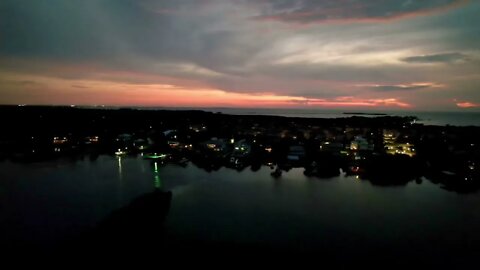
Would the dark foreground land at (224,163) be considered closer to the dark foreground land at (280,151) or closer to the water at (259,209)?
the dark foreground land at (280,151)

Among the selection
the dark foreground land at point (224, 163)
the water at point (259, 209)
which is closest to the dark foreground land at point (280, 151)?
the dark foreground land at point (224, 163)

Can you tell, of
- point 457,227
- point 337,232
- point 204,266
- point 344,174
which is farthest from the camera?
point 344,174

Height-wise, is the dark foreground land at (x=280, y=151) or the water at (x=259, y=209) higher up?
the dark foreground land at (x=280, y=151)

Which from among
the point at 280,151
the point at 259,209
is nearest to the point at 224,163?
the point at 280,151

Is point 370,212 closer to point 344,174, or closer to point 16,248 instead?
point 344,174

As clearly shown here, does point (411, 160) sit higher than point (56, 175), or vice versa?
point (411, 160)

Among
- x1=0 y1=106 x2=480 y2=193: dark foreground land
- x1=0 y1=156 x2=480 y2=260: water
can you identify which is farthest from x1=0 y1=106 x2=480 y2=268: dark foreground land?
x1=0 y1=156 x2=480 y2=260: water

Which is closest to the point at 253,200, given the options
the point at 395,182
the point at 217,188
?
the point at 217,188

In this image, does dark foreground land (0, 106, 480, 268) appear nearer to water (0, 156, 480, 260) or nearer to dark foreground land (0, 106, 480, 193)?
dark foreground land (0, 106, 480, 193)

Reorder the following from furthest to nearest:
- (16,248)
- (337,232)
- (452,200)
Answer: (452,200)
(337,232)
(16,248)
